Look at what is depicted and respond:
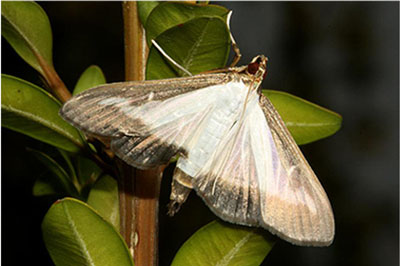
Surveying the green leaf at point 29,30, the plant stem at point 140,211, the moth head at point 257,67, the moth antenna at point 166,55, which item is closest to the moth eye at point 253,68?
the moth head at point 257,67

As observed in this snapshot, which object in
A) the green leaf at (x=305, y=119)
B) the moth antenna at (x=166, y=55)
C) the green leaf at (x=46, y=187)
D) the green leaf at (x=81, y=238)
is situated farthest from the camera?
the green leaf at (x=46, y=187)

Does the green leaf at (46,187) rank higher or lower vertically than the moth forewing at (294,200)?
lower

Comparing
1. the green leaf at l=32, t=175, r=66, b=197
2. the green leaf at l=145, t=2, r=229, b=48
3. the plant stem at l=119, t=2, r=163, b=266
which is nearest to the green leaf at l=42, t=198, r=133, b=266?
the plant stem at l=119, t=2, r=163, b=266

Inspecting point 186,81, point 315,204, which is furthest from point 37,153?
point 315,204

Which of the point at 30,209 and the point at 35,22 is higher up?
the point at 35,22

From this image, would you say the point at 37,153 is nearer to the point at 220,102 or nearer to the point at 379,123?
the point at 220,102

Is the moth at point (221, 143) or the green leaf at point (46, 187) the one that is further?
the green leaf at point (46, 187)

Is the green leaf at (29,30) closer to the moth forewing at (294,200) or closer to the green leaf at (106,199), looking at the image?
the green leaf at (106,199)
